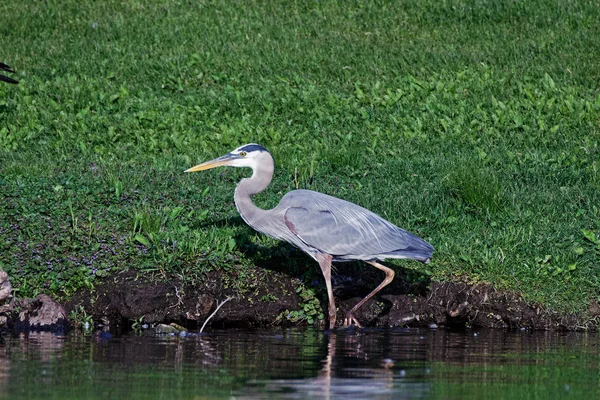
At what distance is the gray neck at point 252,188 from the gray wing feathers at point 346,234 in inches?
10.7

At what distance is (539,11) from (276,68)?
411cm

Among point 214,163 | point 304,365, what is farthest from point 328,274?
point 304,365

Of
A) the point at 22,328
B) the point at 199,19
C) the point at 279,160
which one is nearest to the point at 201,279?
the point at 22,328

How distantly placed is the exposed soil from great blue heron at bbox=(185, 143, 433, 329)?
339mm

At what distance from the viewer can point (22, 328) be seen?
794 cm

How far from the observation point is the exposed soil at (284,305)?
8242 millimetres

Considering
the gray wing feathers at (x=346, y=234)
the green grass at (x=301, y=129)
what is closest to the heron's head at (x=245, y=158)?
the gray wing feathers at (x=346, y=234)

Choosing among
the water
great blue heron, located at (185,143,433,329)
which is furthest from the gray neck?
the water

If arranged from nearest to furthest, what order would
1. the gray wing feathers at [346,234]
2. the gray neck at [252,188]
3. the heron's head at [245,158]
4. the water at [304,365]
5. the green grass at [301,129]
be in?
the water at [304,365] < the gray wing feathers at [346,234] < the gray neck at [252,188] < the heron's head at [245,158] < the green grass at [301,129]

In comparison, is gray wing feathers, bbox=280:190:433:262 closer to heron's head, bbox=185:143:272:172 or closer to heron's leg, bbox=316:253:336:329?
heron's leg, bbox=316:253:336:329

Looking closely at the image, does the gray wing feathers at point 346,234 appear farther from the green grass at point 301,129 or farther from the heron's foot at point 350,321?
the green grass at point 301,129

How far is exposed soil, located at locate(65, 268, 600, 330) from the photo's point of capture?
8.24 m

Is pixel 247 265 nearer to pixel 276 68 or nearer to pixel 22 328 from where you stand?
pixel 22 328

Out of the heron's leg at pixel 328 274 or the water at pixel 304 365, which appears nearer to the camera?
the water at pixel 304 365
